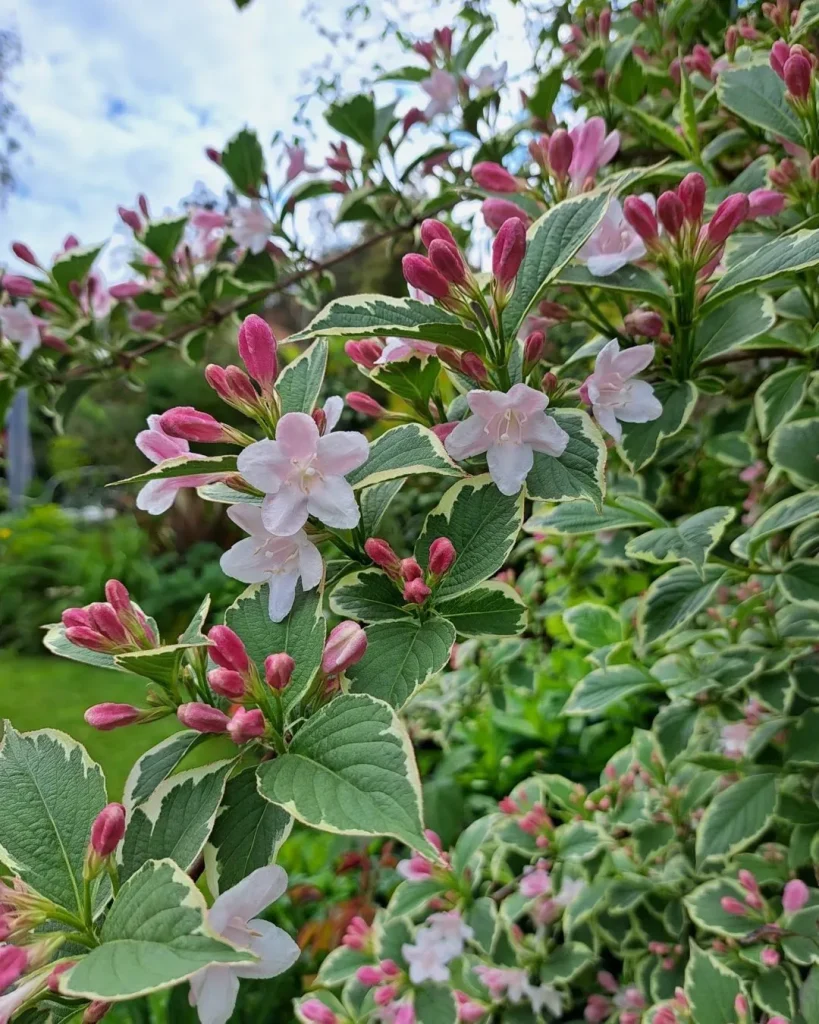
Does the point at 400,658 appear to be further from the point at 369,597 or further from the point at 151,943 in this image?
the point at 151,943

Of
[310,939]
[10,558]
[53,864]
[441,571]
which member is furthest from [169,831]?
[10,558]

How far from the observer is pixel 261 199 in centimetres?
103

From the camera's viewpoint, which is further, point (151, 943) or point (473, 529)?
point (473, 529)

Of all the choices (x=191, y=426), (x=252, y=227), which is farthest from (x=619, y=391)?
(x=252, y=227)

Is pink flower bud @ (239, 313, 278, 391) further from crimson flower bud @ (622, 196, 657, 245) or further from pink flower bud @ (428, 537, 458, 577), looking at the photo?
crimson flower bud @ (622, 196, 657, 245)

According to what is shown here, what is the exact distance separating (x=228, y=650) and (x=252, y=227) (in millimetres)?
815

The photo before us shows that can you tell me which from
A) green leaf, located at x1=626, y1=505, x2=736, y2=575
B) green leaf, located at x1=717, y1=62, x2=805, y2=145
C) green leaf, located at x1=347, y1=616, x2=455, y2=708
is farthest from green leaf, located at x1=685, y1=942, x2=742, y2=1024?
green leaf, located at x1=717, y1=62, x2=805, y2=145

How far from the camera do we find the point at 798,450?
686mm

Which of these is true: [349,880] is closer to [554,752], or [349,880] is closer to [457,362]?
[554,752]

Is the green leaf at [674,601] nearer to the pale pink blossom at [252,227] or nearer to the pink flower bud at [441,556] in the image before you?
the pink flower bud at [441,556]

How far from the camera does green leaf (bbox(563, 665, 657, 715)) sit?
0.79m

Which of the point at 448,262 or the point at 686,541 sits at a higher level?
the point at 448,262

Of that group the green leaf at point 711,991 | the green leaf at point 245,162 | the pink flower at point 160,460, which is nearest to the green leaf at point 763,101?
the pink flower at point 160,460

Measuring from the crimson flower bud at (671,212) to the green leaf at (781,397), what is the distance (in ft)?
0.82
